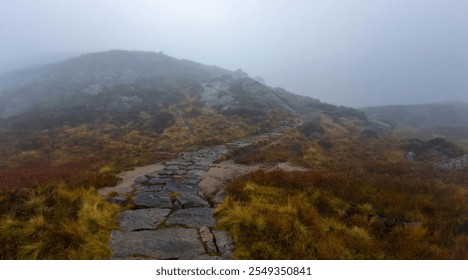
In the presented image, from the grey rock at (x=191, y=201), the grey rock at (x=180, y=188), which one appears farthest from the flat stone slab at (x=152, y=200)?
the grey rock at (x=180, y=188)

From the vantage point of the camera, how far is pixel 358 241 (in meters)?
5.80

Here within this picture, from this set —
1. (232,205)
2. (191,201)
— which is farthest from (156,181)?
(232,205)

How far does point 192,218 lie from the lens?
6922 mm

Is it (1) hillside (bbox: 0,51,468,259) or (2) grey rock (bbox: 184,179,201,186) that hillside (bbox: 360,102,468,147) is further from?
(2) grey rock (bbox: 184,179,201,186)

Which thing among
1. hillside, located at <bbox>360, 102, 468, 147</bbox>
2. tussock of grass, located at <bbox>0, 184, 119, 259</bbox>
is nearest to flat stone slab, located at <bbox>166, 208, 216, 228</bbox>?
tussock of grass, located at <bbox>0, 184, 119, 259</bbox>

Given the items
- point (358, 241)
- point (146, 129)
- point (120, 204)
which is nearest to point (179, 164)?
point (120, 204)

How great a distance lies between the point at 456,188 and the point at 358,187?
148 inches

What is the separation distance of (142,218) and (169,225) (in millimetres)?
909

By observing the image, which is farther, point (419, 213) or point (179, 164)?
point (179, 164)

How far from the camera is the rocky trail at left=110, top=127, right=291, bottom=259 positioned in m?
5.22

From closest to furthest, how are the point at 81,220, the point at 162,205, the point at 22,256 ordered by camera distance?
1. the point at 22,256
2. the point at 81,220
3. the point at 162,205

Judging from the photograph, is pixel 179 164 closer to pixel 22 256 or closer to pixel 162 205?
pixel 162 205

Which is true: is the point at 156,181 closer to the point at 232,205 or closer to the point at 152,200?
the point at 152,200

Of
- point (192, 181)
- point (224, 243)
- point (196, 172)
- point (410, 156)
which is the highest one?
point (224, 243)
